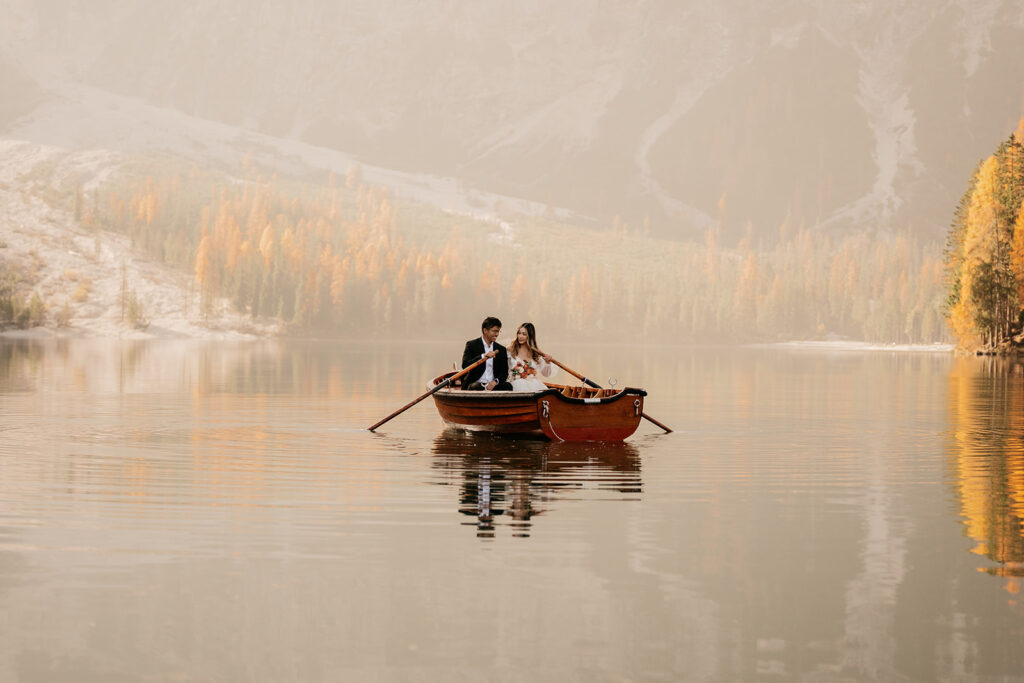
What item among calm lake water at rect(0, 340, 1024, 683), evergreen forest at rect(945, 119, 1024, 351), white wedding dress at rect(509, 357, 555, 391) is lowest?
calm lake water at rect(0, 340, 1024, 683)

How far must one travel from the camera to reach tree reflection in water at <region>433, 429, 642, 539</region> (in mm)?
21719

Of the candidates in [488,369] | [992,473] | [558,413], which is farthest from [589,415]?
[992,473]

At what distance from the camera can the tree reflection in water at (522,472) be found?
855 inches

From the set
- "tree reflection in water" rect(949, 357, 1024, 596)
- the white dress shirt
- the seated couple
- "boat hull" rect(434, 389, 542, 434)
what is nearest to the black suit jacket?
the seated couple

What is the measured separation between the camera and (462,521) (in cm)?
2050

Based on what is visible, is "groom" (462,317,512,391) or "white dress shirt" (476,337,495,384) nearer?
"groom" (462,317,512,391)

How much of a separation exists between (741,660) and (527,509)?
353 inches

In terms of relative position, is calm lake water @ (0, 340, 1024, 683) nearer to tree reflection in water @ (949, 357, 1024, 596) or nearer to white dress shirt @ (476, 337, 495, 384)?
tree reflection in water @ (949, 357, 1024, 596)

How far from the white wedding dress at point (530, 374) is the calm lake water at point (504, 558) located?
70.7 inches

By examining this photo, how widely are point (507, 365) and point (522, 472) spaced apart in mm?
7951

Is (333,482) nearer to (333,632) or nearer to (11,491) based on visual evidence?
(11,491)

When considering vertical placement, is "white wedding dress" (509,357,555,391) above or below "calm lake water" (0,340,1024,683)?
above

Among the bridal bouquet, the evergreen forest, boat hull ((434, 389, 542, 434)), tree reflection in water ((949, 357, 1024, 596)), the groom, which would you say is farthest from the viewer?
the evergreen forest

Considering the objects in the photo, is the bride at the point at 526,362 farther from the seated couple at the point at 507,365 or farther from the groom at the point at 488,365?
the groom at the point at 488,365
